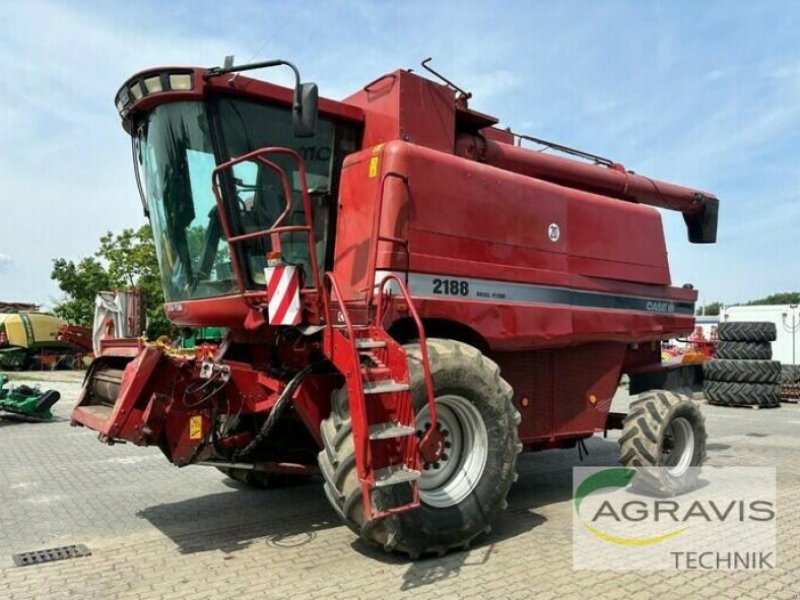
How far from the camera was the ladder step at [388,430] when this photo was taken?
4168 mm

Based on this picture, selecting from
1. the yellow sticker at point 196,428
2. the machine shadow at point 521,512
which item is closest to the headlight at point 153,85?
the yellow sticker at point 196,428

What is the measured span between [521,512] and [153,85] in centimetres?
444

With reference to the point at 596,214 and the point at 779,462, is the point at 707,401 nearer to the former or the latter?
the point at 779,462

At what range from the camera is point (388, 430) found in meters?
4.27

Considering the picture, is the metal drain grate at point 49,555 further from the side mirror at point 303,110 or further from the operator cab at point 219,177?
the side mirror at point 303,110

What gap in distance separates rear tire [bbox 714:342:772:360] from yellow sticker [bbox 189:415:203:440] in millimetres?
13542

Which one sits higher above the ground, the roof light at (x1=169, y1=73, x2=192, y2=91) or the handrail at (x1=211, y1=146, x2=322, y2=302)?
the roof light at (x1=169, y1=73, x2=192, y2=91)

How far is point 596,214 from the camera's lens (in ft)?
22.3

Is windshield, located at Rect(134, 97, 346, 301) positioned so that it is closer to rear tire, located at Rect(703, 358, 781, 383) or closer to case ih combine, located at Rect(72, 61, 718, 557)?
case ih combine, located at Rect(72, 61, 718, 557)

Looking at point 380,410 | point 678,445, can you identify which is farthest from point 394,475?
point 678,445

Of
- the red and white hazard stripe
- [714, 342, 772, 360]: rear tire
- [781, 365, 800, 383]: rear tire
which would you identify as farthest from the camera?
[781, 365, 800, 383]: rear tire

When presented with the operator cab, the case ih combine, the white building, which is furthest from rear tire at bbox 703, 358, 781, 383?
the operator cab

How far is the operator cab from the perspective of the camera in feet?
16.6

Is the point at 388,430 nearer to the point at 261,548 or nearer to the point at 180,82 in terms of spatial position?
the point at 261,548
